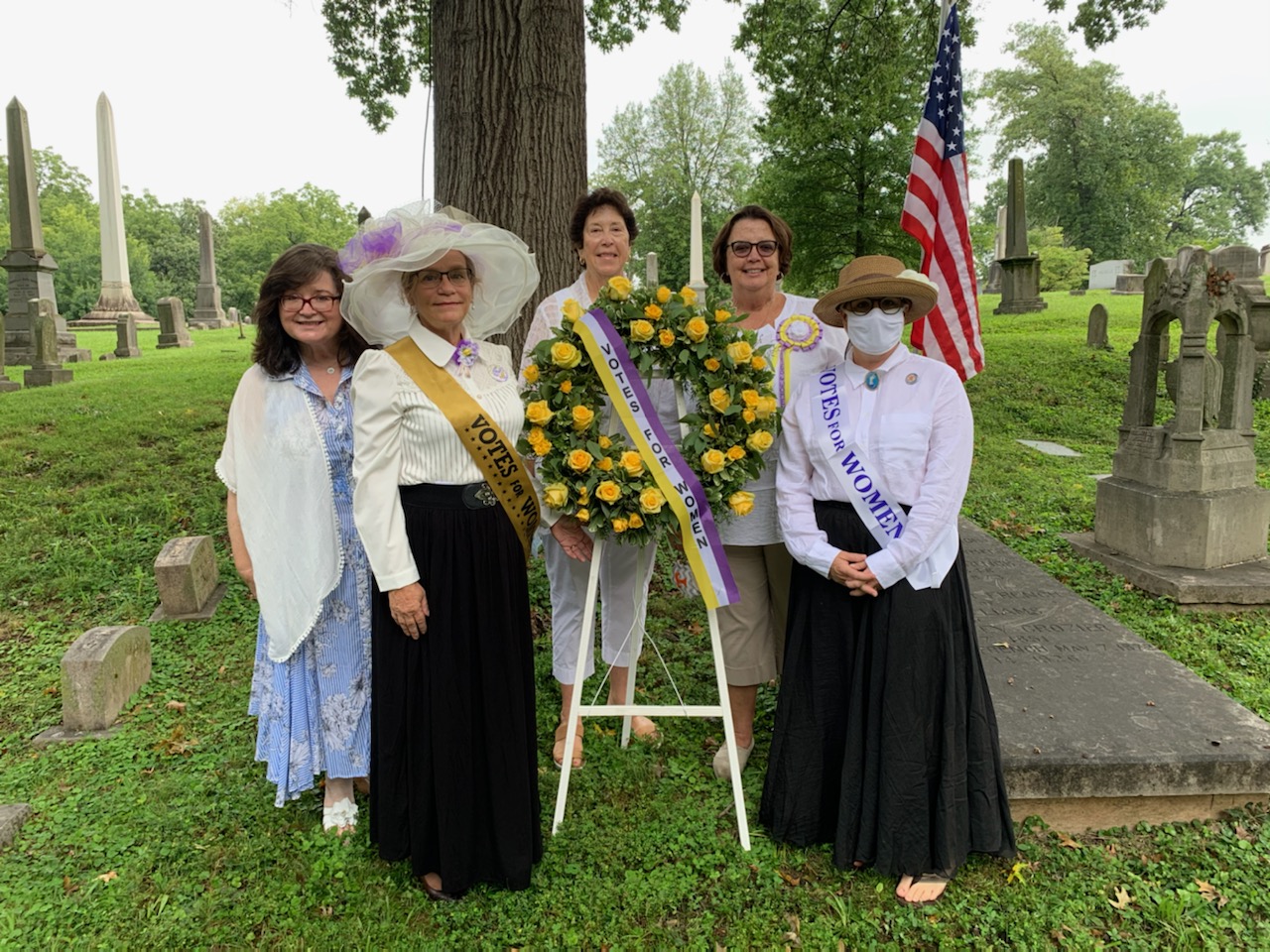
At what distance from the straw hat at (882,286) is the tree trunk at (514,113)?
2.25 m

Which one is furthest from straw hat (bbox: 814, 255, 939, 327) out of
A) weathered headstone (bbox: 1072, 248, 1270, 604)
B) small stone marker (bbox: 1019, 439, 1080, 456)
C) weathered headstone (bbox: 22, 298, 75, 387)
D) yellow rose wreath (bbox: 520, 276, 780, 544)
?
weathered headstone (bbox: 22, 298, 75, 387)

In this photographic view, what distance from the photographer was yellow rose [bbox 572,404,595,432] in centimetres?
269

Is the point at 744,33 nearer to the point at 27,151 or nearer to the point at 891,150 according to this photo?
the point at 891,150

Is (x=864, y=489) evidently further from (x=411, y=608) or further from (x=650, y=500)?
(x=411, y=608)

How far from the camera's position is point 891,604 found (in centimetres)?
261

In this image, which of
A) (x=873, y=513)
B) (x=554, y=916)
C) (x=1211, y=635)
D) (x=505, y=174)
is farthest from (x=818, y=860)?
(x=505, y=174)

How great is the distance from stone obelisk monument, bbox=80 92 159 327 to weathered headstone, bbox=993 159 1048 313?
24171 mm

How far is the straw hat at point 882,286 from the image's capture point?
104 inches

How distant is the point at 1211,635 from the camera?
4602 millimetres

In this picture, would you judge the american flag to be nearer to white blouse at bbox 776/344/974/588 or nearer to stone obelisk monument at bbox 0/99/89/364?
white blouse at bbox 776/344/974/588

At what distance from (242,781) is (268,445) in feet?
5.21

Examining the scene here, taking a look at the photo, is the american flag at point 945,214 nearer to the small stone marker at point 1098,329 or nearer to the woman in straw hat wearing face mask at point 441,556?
the woman in straw hat wearing face mask at point 441,556

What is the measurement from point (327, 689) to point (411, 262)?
64.3 inches

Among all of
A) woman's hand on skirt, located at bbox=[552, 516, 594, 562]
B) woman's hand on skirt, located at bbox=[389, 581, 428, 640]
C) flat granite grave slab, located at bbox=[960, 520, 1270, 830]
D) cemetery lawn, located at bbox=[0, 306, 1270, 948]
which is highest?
woman's hand on skirt, located at bbox=[552, 516, 594, 562]
